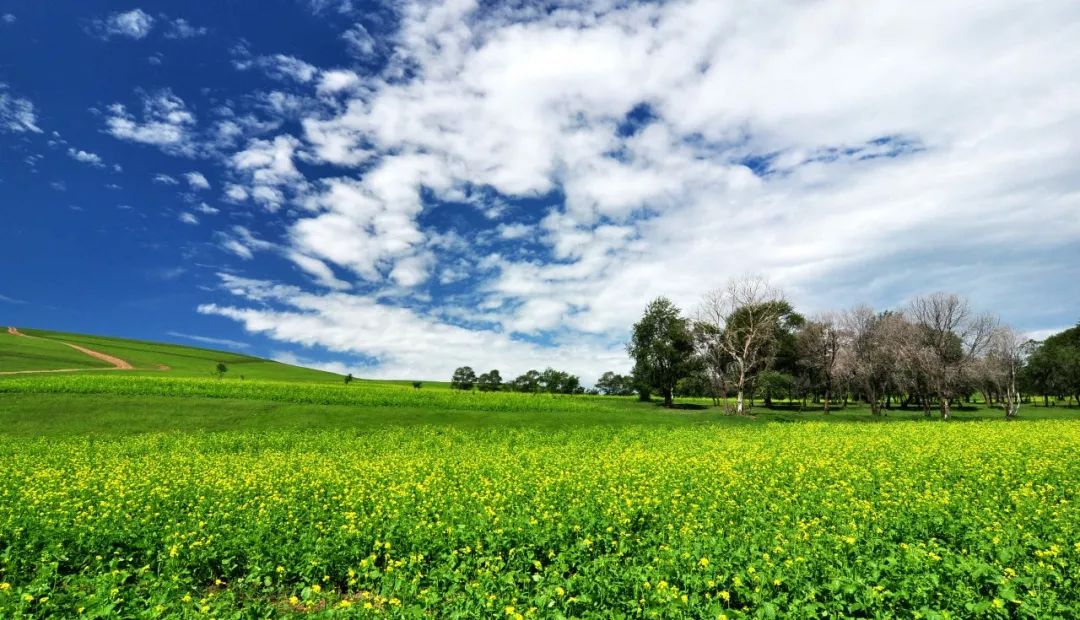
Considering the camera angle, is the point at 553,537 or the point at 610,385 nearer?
the point at 553,537

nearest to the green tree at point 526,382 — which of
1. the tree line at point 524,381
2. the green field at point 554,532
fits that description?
the tree line at point 524,381

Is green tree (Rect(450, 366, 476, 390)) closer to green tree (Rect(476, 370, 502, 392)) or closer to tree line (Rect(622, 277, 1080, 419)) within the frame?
green tree (Rect(476, 370, 502, 392))

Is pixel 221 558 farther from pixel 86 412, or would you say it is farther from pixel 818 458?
pixel 86 412

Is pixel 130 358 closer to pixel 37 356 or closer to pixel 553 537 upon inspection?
pixel 37 356

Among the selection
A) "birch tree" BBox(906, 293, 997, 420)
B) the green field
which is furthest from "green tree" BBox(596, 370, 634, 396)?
the green field

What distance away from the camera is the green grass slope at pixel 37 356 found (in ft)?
271

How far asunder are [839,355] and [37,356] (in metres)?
132

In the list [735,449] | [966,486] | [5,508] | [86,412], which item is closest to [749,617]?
[966,486]

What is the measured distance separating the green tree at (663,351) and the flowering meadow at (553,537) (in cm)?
5669

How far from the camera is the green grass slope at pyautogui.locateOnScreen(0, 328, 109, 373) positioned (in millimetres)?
82750

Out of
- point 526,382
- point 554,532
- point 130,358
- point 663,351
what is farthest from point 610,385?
point 554,532

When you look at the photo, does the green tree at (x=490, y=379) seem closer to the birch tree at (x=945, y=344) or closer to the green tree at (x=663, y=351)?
the green tree at (x=663, y=351)

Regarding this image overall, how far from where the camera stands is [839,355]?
76.1m

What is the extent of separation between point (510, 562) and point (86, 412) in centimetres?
4437
